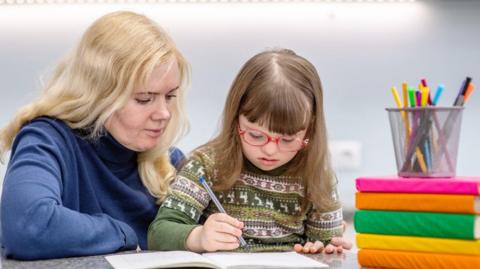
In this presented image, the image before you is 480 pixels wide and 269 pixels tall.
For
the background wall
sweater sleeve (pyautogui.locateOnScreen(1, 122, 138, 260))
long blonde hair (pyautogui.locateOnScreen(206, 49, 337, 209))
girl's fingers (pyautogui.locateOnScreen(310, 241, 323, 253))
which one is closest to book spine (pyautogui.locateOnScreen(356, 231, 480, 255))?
girl's fingers (pyautogui.locateOnScreen(310, 241, 323, 253))

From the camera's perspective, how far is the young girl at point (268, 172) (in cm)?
136

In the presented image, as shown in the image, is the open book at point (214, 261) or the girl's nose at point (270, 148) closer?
the open book at point (214, 261)

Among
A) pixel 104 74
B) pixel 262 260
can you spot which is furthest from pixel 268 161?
pixel 104 74

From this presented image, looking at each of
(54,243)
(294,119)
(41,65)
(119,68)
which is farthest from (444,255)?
(41,65)

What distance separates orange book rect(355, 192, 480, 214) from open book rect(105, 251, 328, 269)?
0.38 ft

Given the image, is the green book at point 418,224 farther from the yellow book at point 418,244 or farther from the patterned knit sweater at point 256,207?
the patterned knit sweater at point 256,207

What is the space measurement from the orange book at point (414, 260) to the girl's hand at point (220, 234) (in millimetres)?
213

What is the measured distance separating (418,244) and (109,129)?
712 mm

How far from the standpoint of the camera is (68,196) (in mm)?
1495

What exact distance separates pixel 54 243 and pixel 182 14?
1.35 m

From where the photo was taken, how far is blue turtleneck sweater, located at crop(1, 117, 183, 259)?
1.28 m

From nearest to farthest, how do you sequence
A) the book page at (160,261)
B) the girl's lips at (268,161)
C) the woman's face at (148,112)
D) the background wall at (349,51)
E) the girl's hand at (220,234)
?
the book page at (160,261) < the girl's hand at (220,234) < the girl's lips at (268,161) < the woman's face at (148,112) < the background wall at (349,51)

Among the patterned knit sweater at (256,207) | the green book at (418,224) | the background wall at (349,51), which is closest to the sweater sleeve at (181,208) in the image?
the patterned knit sweater at (256,207)

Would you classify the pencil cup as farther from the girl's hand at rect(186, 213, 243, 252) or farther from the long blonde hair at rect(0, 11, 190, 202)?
the long blonde hair at rect(0, 11, 190, 202)
